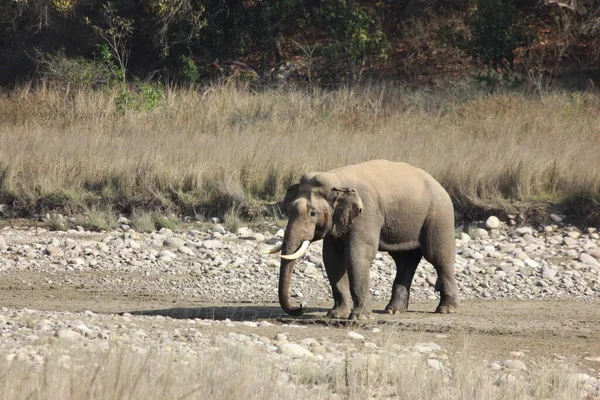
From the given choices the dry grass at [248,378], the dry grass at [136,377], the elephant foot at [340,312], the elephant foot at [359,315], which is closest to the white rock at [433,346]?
the dry grass at [248,378]

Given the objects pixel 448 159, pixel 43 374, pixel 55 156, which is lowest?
pixel 55 156

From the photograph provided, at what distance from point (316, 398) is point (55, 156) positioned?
12686 mm

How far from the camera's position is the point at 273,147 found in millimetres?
18312

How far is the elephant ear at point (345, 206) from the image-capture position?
10352 mm

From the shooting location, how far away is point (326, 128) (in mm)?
20406

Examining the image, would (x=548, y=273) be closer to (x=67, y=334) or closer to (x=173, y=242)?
(x=173, y=242)

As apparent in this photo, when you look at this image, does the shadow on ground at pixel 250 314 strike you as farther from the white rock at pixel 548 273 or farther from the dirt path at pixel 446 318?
the white rock at pixel 548 273

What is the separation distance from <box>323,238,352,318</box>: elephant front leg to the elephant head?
13.4 inches

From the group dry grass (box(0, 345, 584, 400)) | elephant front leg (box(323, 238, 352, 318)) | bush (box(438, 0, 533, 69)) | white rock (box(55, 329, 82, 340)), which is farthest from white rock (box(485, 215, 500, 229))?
bush (box(438, 0, 533, 69))

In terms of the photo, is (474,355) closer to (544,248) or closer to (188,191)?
(544,248)

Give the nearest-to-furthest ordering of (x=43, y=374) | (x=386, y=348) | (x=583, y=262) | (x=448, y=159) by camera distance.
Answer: (x=43, y=374)
(x=386, y=348)
(x=583, y=262)
(x=448, y=159)

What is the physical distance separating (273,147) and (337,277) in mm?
7744

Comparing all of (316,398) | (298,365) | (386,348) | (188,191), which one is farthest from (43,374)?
(188,191)

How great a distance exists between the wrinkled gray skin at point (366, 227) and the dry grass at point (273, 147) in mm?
4995
